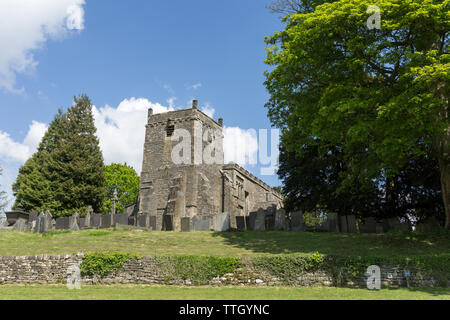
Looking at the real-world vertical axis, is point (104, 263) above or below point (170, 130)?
below

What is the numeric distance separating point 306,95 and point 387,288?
28.6 ft

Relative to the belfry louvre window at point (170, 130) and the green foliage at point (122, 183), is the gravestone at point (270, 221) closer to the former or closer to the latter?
the belfry louvre window at point (170, 130)

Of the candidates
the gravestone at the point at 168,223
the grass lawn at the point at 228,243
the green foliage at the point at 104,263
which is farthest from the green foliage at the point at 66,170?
the green foliage at the point at 104,263

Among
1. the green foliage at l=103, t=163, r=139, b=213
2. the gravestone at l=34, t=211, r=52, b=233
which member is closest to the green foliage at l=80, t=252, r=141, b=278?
the gravestone at l=34, t=211, r=52, b=233

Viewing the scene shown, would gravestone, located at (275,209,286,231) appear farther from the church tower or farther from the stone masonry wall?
the church tower

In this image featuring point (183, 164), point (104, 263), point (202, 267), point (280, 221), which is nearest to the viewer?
point (202, 267)

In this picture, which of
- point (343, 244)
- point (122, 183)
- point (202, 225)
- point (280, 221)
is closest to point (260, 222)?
point (280, 221)

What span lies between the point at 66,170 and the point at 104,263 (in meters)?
28.6

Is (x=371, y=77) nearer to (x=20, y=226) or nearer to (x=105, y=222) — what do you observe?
(x=105, y=222)

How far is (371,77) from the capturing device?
53.0 ft

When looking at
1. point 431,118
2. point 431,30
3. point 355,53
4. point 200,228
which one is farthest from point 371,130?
point 200,228

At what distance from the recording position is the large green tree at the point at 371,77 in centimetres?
1255
